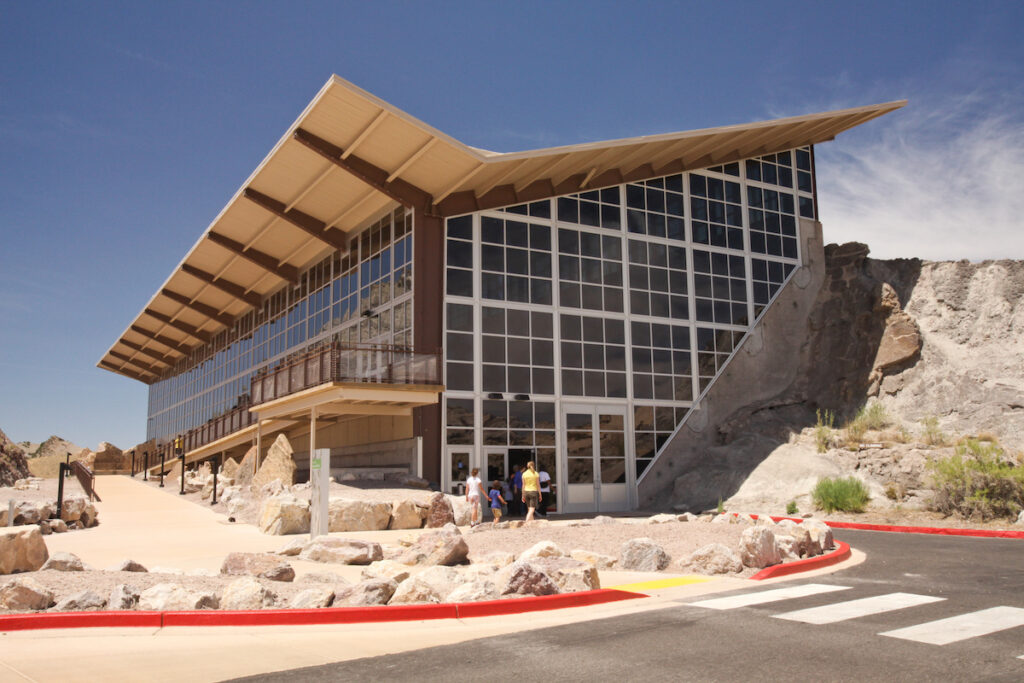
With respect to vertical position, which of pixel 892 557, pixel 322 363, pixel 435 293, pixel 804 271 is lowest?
pixel 892 557

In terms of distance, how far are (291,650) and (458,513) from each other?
14.0m

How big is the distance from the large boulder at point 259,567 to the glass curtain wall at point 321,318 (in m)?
14.9

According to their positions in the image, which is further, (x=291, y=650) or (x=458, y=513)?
(x=458, y=513)

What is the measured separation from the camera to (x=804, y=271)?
35.3 meters

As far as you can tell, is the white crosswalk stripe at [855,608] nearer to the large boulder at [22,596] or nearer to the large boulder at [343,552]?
the large boulder at [343,552]

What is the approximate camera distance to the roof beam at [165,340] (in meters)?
51.3

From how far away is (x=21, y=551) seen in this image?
396 inches

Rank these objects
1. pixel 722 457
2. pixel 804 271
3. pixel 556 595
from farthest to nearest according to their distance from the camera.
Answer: pixel 804 271
pixel 722 457
pixel 556 595

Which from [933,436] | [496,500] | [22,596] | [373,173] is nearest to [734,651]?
[22,596]

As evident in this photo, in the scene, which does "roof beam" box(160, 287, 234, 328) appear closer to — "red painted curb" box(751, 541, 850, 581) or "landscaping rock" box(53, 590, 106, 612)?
"landscaping rock" box(53, 590, 106, 612)

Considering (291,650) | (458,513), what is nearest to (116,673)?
(291,650)

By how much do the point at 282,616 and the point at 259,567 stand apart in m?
2.74

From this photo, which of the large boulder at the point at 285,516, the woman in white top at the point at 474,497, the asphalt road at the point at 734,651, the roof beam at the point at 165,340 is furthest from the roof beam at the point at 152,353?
the asphalt road at the point at 734,651

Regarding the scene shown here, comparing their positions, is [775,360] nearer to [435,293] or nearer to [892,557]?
[435,293]
